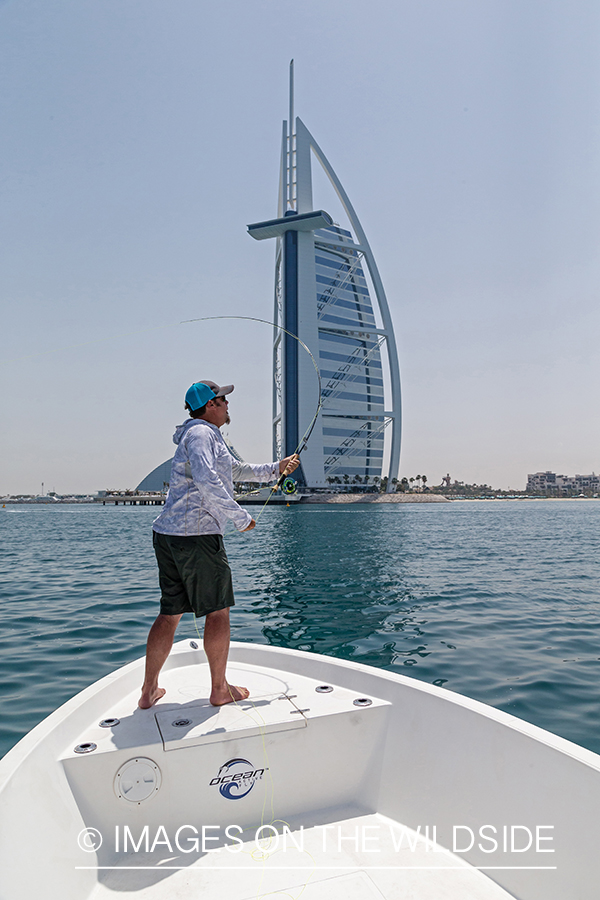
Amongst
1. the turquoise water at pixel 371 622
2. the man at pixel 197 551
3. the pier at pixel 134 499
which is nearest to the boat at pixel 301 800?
the man at pixel 197 551

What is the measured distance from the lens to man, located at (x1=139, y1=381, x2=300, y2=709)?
2484mm

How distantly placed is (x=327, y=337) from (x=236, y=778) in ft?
248

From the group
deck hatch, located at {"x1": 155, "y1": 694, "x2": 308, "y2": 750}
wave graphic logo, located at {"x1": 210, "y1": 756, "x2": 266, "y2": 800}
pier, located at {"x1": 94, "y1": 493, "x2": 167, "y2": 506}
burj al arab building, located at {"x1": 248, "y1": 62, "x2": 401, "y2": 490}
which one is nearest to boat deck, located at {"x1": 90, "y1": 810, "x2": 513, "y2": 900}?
wave graphic logo, located at {"x1": 210, "y1": 756, "x2": 266, "y2": 800}

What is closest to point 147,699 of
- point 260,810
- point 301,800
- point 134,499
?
point 260,810

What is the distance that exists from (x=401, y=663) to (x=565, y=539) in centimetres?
A: 1938

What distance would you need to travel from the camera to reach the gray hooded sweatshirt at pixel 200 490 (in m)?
2.45

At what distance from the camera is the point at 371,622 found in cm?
689

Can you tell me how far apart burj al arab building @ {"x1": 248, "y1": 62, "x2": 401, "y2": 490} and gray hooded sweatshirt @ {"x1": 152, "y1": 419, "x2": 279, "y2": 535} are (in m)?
65.0

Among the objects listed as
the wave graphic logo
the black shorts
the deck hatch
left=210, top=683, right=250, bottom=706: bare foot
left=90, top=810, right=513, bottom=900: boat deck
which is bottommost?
left=90, top=810, right=513, bottom=900: boat deck

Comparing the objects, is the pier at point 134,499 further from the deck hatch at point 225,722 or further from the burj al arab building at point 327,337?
the deck hatch at point 225,722

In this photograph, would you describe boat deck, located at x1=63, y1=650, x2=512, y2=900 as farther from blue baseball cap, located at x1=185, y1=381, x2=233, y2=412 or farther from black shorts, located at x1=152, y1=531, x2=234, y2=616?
blue baseball cap, located at x1=185, y1=381, x2=233, y2=412

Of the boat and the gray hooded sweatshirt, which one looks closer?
the boat

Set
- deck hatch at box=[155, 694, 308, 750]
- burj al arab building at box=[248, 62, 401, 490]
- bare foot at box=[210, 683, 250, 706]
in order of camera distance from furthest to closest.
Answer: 1. burj al arab building at box=[248, 62, 401, 490]
2. bare foot at box=[210, 683, 250, 706]
3. deck hatch at box=[155, 694, 308, 750]

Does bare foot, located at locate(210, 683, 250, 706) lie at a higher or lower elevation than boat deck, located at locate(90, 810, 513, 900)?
higher
